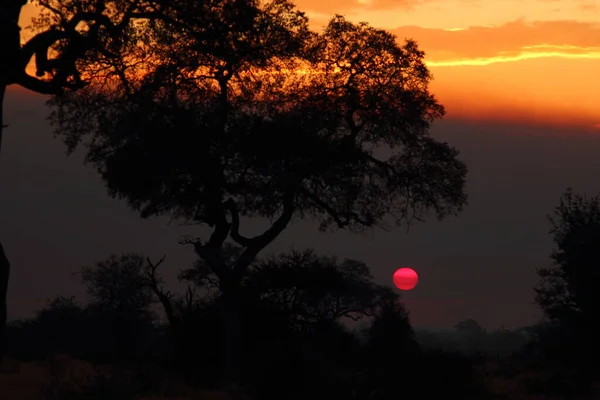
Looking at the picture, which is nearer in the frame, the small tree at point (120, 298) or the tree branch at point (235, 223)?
the tree branch at point (235, 223)

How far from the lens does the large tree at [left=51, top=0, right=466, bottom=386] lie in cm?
3322

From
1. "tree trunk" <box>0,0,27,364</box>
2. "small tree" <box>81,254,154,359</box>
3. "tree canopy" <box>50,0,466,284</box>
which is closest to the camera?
"tree trunk" <box>0,0,27,364</box>

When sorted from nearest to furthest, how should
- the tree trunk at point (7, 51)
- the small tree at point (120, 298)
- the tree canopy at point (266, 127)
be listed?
the tree trunk at point (7, 51)
the tree canopy at point (266, 127)
the small tree at point (120, 298)

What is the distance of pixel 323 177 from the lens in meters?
35.9

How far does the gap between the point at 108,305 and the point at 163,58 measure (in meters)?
45.5

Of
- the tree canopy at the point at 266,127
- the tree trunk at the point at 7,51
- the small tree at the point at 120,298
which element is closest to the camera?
the tree trunk at the point at 7,51

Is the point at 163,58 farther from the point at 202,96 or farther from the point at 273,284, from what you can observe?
the point at 273,284

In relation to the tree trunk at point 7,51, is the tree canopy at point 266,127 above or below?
above

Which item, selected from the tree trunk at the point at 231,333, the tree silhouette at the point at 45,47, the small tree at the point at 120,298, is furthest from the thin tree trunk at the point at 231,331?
Answer: the small tree at the point at 120,298

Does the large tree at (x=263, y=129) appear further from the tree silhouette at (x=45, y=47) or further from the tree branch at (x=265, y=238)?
the tree silhouette at (x=45, y=47)

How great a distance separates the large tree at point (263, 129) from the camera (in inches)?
1308

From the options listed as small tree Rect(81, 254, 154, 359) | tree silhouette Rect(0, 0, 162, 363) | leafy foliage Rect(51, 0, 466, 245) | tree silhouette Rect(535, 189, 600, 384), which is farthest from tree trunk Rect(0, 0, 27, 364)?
small tree Rect(81, 254, 154, 359)

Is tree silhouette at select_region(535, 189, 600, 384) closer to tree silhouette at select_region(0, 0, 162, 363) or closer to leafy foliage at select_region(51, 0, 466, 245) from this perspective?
leafy foliage at select_region(51, 0, 466, 245)

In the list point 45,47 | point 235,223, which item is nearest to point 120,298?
point 235,223
